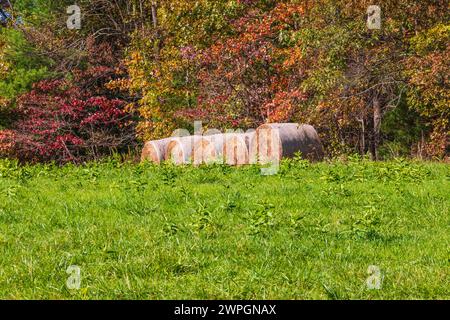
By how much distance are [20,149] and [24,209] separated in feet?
69.0

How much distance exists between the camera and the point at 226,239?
7.82 m

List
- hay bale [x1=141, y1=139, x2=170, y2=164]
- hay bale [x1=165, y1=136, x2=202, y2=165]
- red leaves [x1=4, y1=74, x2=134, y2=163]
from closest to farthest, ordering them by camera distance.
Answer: hay bale [x1=165, y1=136, x2=202, y2=165] < hay bale [x1=141, y1=139, x2=170, y2=164] < red leaves [x1=4, y1=74, x2=134, y2=163]

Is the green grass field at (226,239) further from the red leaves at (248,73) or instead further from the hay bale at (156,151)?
the red leaves at (248,73)

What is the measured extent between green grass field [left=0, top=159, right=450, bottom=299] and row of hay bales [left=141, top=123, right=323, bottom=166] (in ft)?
22.0

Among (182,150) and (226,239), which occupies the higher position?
(182,150)

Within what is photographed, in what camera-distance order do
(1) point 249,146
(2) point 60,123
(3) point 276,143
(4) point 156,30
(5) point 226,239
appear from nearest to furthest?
1. (5) point 226,239
2. (3) point 276,143
3. (1) point 249,146
4. (4) point 156,30
5. (2) point 60,123

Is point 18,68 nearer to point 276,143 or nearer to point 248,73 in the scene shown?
point 248,73

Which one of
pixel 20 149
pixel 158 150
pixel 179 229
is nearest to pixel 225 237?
pixel 179 229

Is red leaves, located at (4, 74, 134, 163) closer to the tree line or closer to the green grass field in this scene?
the tree line

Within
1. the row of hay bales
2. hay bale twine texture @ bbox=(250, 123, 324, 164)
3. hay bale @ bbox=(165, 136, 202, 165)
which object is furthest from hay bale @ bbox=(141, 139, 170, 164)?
hay bale twine texture @ bbox=(250, 123, 324, 164)

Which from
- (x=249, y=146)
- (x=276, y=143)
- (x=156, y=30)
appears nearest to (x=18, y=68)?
(x=156, y=30)

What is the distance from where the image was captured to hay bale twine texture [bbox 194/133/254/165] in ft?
67.7

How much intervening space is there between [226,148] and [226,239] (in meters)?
13.3
